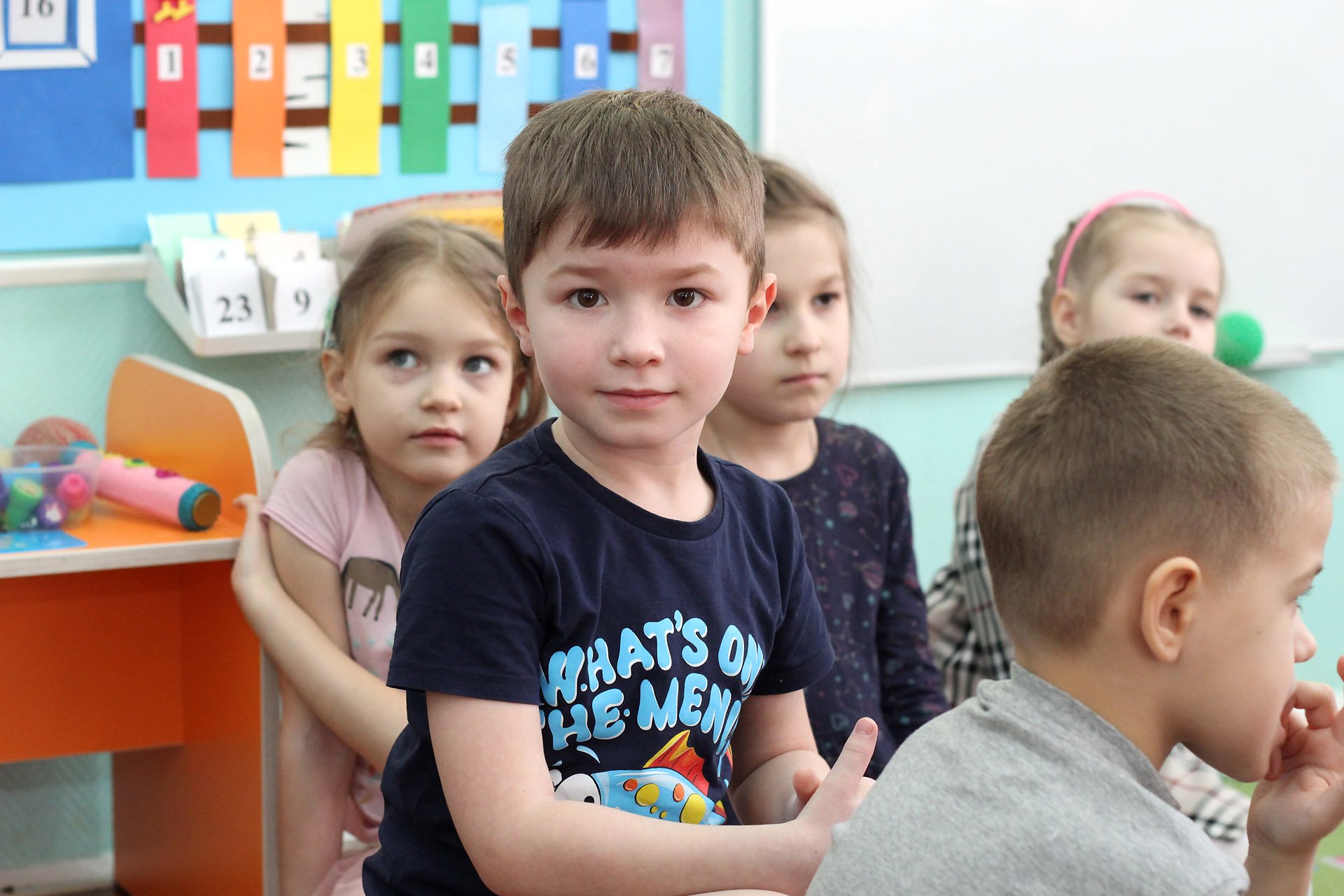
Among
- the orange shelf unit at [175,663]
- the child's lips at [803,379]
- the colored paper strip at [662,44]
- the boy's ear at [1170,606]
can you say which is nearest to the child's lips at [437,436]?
the orange shelf unit at [175,663]

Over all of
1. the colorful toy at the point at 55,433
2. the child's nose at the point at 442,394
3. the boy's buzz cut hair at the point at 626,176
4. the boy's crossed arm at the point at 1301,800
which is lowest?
the boy's crossed arm at the point at 1301,800

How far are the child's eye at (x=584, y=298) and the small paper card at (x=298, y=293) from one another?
1101mm

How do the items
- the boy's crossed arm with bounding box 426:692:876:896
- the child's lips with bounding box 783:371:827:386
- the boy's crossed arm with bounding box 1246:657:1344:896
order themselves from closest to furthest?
1. the boy's crossed arm with bounding box 426:692:876:896
2. the boy's crossed arm with bounding box 1246:657:1344:896
3. the child's lips with bounding box 783:371:827:386

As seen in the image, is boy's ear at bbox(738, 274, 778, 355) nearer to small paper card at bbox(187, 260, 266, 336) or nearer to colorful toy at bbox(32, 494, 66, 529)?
colorful toy at bbox(32, 494, 66, 529)

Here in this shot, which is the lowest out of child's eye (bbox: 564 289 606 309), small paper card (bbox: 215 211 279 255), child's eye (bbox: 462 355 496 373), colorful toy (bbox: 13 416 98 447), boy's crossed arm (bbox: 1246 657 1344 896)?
boy's crossed arm (bbox: 1246 657 1344 896)

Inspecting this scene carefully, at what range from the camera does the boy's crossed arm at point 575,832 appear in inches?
35.0

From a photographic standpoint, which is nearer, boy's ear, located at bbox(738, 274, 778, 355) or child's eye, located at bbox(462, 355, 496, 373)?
boy's ear, located at bbox(738, 274, 778, 355)

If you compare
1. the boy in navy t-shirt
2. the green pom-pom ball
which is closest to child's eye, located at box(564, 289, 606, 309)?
the boy in navy t-shirt

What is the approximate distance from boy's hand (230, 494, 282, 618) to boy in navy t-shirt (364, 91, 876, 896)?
454mm

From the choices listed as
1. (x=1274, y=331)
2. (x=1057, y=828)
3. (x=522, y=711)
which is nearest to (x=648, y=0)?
(x=1274, y=331)

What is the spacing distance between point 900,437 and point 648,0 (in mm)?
977

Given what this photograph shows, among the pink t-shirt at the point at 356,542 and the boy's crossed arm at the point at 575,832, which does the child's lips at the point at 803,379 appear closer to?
the pink t-shirt at the point at 356,542

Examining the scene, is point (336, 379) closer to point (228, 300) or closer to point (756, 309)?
point (228, 300)

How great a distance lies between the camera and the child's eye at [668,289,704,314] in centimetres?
96
